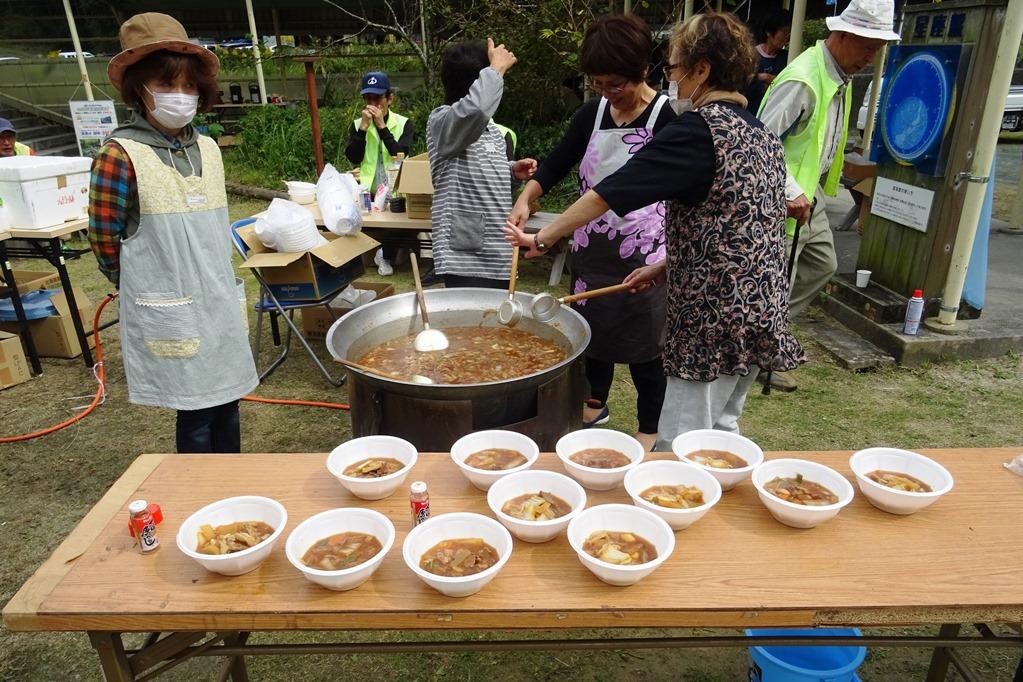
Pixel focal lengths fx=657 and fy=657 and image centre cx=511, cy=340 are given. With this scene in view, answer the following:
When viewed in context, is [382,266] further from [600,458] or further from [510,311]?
[600,458]

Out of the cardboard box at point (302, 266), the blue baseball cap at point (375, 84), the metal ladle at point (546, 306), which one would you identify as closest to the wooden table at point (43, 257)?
the cardboard box at point (302, 266)

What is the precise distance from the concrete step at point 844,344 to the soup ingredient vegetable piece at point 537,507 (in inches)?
164

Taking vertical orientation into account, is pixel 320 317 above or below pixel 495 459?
below

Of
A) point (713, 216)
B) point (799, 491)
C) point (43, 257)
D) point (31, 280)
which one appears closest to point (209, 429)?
point (713, 216)

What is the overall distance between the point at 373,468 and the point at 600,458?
2.37 feet

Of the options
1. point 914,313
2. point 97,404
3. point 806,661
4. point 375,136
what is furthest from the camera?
point 375,136

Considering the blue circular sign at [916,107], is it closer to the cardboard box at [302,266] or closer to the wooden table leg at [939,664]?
the wooden table leg at [939,664]

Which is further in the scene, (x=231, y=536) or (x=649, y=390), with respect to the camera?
(x=649, y=390)

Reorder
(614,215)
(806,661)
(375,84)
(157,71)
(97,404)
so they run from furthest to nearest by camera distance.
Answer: (375,84), (97,404), (614,215), (157,71), (806,661)

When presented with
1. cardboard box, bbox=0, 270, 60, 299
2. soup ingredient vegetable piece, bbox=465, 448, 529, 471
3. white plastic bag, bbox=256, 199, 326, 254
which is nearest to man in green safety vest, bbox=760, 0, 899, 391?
soup ingredient vegetable piece, bbox=465, 448, 529, 471

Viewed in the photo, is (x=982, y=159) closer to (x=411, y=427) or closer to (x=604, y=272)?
(x=604, y=272)

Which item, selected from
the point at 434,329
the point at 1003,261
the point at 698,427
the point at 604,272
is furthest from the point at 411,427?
the point at 1003,261

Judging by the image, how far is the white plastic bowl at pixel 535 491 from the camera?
1763mm

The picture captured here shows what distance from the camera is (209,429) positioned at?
128 inches
